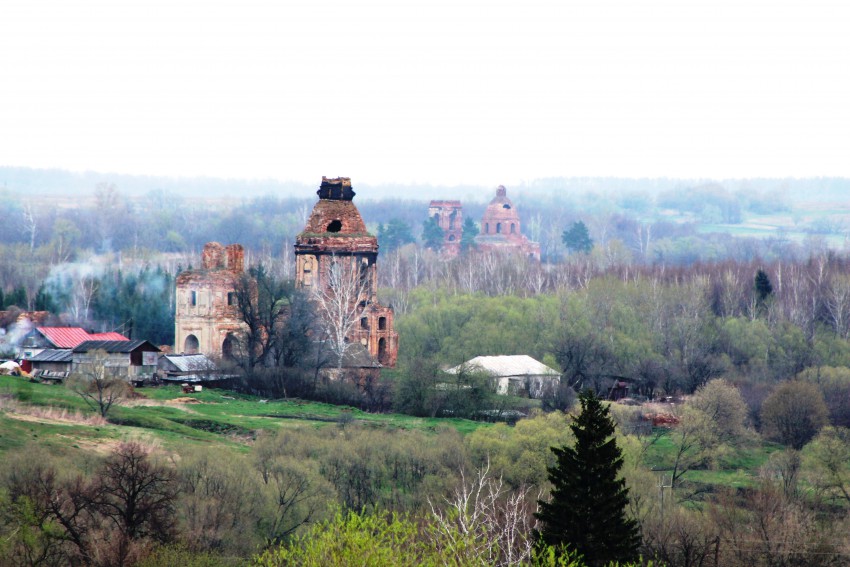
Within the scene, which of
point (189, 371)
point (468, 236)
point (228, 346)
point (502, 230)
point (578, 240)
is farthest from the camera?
point (578, 240)

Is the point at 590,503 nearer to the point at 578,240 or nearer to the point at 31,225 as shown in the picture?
the point at 578,240

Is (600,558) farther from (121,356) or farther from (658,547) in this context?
(121,356)

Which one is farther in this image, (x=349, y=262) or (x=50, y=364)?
(x=349, y=262)

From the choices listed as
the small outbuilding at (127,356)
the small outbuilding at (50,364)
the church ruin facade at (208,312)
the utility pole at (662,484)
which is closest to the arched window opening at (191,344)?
Result: the church ruin facade at (208,312)

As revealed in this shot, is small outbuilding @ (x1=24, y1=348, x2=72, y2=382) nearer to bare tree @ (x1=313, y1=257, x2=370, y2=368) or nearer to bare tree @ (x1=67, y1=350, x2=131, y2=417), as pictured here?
bare tree @ (x1=67, y1=350, x2=131, y2=417)

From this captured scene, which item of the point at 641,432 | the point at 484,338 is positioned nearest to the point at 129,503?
the point at 641,432

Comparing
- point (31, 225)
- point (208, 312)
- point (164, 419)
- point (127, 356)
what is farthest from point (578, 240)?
point (164, 419)

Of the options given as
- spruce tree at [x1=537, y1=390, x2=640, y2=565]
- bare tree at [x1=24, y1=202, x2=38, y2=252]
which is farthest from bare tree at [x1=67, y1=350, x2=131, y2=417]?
bare tree at [x1=24, y1=202, x2=38, y2=252]

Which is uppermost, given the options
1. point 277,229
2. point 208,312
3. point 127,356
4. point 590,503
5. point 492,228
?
point 590,503
